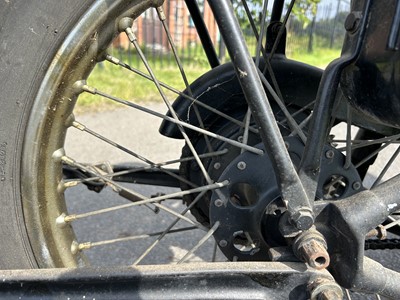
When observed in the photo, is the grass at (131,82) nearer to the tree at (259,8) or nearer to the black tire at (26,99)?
the tree at (259,8)

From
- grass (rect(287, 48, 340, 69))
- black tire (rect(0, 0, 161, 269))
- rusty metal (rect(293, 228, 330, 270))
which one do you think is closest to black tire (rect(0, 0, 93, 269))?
black tire (rect(0, 0, 161, 269))

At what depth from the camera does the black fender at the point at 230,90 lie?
4.18ft

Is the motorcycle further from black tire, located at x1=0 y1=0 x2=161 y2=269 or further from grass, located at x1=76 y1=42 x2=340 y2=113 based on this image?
grass, located at x1=76 y1=42 x2=340 y2=113

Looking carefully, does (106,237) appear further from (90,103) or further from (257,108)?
(90,103)

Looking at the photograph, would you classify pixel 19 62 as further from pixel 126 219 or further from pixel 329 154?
pixel 126 219

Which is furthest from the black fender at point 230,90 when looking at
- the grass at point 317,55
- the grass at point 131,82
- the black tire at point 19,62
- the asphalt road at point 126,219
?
the grass at point 317,55

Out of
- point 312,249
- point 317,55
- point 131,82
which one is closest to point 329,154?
point 312,249

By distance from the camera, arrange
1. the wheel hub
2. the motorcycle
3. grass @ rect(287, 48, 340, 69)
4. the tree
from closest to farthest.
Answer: the motorcycle → the wheel hub → the tree → grass @ rect(287, 48, 340, 69)

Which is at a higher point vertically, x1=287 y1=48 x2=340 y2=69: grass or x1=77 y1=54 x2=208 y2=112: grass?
x1=77 y1=54 x2=208 y2=112: grass

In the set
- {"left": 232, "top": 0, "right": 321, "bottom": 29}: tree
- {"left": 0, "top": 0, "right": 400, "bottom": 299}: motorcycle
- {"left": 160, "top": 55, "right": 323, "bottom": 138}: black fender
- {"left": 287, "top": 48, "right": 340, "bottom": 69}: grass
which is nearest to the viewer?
{"left": 0, "top": 0, "right": 400, "bottom": 299}: motorcycle

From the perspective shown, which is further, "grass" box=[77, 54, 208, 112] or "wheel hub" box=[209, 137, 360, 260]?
"grass" box=[77, 54, 208, 112]

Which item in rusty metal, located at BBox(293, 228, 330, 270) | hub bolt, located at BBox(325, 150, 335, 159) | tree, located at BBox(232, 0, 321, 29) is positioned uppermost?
tree, located at BBox(232, 0, 321, 29)

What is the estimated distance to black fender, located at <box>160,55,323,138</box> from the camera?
1.28 metres

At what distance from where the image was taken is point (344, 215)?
0.91m
